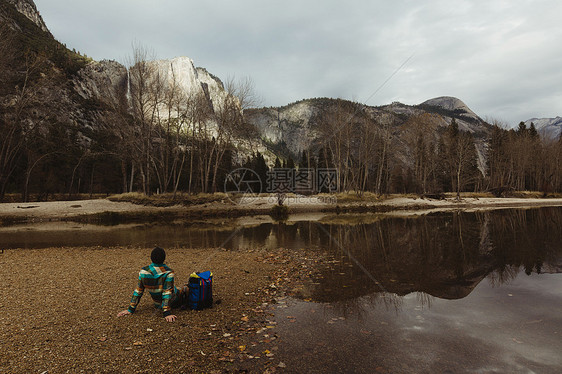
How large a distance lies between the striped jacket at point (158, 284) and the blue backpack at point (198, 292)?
420mm

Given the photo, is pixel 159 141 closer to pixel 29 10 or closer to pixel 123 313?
pixel 123 313

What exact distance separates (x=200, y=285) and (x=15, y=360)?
8.40 ft

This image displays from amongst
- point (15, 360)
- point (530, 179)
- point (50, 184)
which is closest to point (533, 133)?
point (530, 179)

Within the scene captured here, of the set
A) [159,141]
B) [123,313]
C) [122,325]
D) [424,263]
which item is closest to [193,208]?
[159,141]

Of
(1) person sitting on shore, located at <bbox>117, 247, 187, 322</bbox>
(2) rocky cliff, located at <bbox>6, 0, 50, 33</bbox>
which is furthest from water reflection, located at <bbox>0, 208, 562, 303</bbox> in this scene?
(2) rocky cliff, located at <bbox>6, 0, 50, 33</bbox>

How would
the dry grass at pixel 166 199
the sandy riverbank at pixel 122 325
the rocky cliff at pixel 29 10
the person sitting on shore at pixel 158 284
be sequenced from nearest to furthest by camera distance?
the sandy riverbank at pixel 122 325
the person sitting on shore at pixel 158 284
the dry grass at pixel 166 199
the rocky cliff at pixel 29 10

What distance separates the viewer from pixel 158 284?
15.7ft

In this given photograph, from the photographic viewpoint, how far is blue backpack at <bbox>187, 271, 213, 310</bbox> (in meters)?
5.17

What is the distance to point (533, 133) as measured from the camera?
71375mm

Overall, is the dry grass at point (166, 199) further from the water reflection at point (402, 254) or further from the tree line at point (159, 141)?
the water reflection at point (402, 254)

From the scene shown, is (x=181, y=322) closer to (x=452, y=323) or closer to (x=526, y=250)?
(x=452, y=323)

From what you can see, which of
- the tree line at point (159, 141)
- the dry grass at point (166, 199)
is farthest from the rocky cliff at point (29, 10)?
the dry grass at point (166, 199)

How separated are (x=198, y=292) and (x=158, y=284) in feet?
2.52

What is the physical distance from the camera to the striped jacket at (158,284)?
15.6 feet
